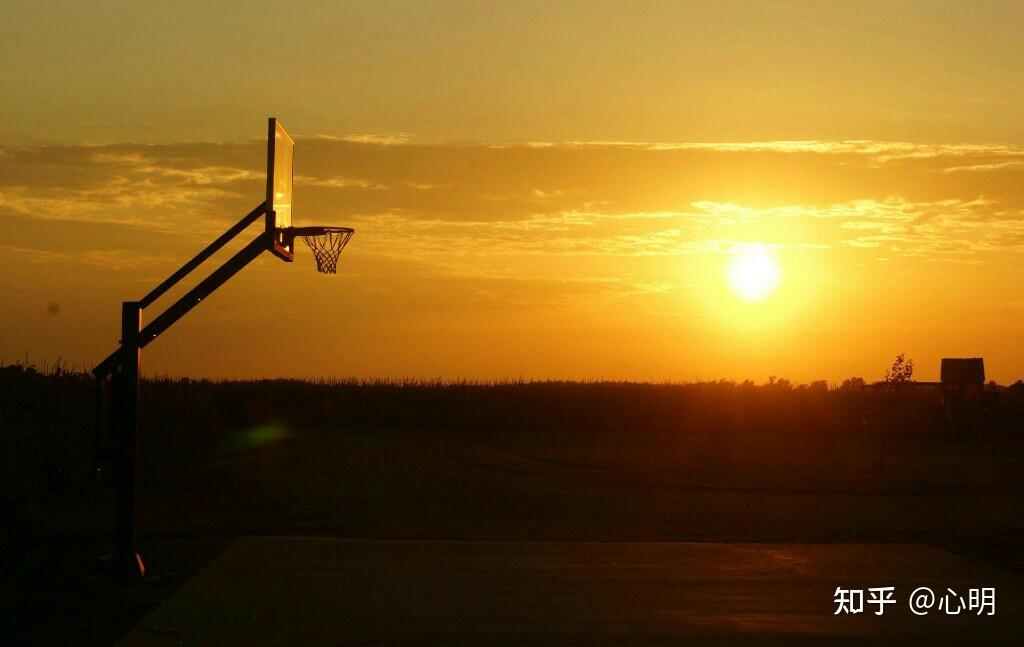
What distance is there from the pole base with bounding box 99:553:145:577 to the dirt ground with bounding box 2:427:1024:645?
148 millimetres

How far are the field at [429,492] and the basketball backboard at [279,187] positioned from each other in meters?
3.90

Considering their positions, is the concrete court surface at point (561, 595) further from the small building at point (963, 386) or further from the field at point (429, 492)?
the small building at point (963, 386)

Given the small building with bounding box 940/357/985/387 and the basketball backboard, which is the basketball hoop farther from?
the small building with bounding box 940/357/985/387

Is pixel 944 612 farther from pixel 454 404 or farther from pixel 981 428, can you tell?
pixel 454 404

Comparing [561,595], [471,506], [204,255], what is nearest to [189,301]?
[204,255]

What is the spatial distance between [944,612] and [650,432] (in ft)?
140

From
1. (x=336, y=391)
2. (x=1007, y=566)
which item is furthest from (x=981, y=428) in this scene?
(x=1007, y=566)

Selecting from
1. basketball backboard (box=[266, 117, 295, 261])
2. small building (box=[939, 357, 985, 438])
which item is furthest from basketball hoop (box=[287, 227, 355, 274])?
small building (box=[939, 357, 985, 438])

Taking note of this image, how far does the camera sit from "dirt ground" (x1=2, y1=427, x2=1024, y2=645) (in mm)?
13617

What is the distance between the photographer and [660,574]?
1354cm

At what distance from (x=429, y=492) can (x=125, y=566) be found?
11430 mm

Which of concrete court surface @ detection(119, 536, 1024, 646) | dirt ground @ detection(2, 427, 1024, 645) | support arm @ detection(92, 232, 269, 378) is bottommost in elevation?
concrete court surface @ detection(119, 536, 1024, 646)

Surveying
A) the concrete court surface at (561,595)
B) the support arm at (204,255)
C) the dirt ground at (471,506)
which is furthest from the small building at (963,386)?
the support arm at (204,255)

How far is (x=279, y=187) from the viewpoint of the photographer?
1462 cm
